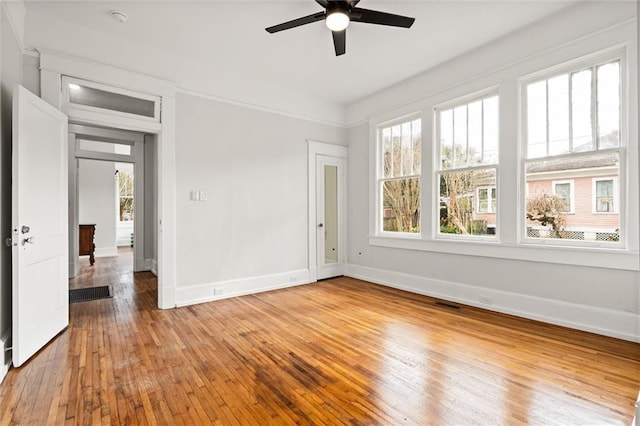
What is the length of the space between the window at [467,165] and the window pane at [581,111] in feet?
2.44

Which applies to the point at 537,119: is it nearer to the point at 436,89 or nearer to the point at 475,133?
the point at 475,133

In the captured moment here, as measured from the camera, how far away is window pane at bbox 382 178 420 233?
473 centimetres

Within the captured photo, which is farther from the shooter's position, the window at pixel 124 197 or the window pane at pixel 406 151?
the window at pixel 124 197

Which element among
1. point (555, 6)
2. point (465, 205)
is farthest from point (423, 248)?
point (555, 6)

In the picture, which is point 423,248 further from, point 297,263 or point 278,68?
point 278,68

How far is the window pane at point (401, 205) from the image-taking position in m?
4.73

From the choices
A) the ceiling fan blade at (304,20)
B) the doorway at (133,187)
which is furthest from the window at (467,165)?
the doorway at (133,187)

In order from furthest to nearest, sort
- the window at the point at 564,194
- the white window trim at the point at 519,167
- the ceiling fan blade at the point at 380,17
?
the window at the point at 564,194
the white window trim at the point at 519,167
the ceiling fan blade at the point at 380,17

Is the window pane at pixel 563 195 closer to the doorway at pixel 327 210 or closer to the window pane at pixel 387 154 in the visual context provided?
the window pane at pixel 387 154

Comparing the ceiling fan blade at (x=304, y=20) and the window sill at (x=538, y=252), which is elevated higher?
the ceiling fan blade at (x=304, y=20)

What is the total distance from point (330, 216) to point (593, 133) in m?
3.66

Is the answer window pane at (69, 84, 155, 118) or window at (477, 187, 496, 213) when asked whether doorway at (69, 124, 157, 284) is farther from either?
window at (477, 187, 496, 213)

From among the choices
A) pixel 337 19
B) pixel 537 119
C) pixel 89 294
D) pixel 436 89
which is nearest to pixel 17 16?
pixel 337 19

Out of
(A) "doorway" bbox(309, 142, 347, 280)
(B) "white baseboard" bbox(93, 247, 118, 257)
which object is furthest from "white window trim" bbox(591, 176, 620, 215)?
(B) "white baseboard" bbox(93, 247, 118, 257)
